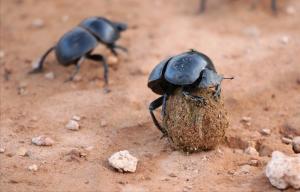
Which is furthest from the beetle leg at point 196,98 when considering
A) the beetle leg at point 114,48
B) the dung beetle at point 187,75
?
the beetle leg at point 114,48

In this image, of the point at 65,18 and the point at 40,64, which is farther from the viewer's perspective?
the point at 65,18

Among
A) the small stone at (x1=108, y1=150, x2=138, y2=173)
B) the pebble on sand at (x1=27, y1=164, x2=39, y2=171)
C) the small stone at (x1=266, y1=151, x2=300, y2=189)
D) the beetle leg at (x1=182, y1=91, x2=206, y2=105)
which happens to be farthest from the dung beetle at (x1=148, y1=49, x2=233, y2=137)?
the pebble on sand at (x1=27, y1=164, x2=39, y2=171)

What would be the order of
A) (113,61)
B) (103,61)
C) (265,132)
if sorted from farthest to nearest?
(113,61) < (103,61) < (265,132)

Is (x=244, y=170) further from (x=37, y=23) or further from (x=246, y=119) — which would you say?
(x=37, y=23)

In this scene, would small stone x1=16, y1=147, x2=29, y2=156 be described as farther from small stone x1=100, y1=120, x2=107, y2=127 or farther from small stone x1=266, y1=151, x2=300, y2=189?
small stone x1=266, y1=151, x2=300, y2=189

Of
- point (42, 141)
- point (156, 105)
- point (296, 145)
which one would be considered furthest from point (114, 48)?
point (296, 145)

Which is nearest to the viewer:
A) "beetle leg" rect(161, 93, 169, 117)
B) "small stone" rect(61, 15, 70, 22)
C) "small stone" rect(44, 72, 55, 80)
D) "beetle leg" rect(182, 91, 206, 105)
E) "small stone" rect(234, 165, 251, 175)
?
"small stone" rect(234, 165, 251, 175)

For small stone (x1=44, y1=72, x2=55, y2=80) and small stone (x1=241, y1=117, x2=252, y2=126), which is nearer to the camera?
small stone (x1=241, y1=117, x2=252, y2=126)
